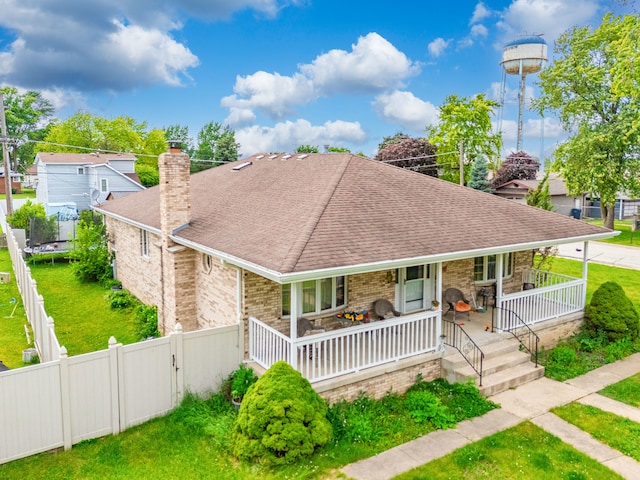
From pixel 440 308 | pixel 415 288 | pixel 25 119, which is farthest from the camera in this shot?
pixel 25 119

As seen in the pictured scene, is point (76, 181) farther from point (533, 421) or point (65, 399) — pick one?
point (533, 421)

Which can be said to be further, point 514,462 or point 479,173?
point 479,173

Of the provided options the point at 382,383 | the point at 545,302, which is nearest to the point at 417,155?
the point at 545,302

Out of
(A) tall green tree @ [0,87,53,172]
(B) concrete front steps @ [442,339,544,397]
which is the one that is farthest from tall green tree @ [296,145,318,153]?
(B) concrete front steps @ [442,339,544,397]

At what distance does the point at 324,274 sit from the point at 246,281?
7.01 ft

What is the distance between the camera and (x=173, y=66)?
3158 cm

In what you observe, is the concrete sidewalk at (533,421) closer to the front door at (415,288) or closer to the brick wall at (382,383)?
the brick wall at (382,383)

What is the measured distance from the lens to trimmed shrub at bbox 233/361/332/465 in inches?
273

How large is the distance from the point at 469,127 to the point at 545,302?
34.1 m

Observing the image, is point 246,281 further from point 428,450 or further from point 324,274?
point 428,450

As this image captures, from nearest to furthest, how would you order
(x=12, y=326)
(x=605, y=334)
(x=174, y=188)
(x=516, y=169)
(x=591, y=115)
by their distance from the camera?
(x=174, y=188) → (x=605, y=334) → (x=12, y=326) → (x=591, y=115) → (x=516, y=169)

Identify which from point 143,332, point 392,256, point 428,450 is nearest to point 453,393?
point 428,450

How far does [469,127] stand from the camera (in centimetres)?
4328

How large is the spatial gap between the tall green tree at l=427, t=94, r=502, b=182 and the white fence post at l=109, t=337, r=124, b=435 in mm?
37973
